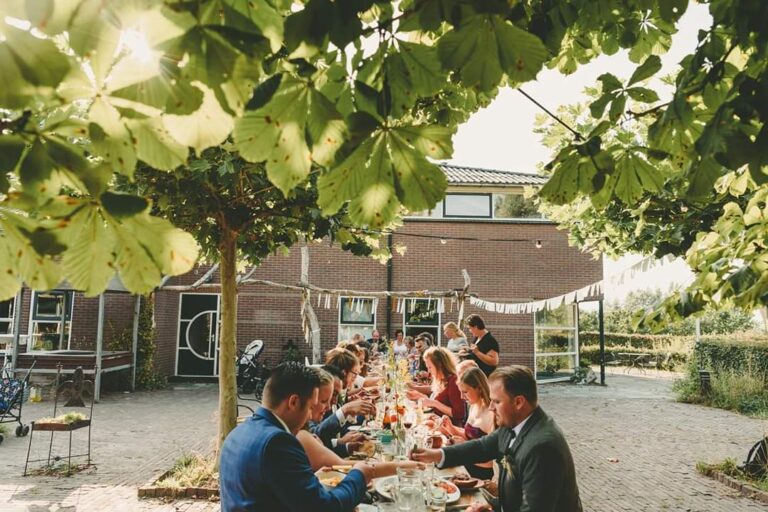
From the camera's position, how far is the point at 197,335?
17.6 m

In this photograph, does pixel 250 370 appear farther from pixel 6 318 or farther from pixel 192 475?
pixel 192 475

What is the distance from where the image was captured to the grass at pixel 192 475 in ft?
20.9

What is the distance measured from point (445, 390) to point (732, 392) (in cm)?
1145

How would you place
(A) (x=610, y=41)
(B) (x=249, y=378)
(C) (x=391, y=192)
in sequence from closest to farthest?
(C) (x=391, y=192), (A) (x=610, y=41), (B) (x=249, y=378)

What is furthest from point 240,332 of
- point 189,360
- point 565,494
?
point 565,494

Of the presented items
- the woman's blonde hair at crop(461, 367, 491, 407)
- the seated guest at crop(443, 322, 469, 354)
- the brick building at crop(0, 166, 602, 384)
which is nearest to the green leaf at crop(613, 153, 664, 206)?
the woman's blonde hair at crop(461, 367, 491, 407)

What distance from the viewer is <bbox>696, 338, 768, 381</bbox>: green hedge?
49.2ft

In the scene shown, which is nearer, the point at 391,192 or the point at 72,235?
the point at 72,235

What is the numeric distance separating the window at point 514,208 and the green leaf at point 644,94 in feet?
53.1

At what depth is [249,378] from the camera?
48.0 feet

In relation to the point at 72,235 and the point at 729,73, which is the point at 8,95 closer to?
the point at 72,235

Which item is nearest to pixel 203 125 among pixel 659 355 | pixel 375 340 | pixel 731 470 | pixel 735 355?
pixel 731 470

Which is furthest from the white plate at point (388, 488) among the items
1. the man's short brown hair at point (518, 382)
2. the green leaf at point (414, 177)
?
the green leaf at point (414, 177)

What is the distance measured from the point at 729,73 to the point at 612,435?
1028 centimetres
